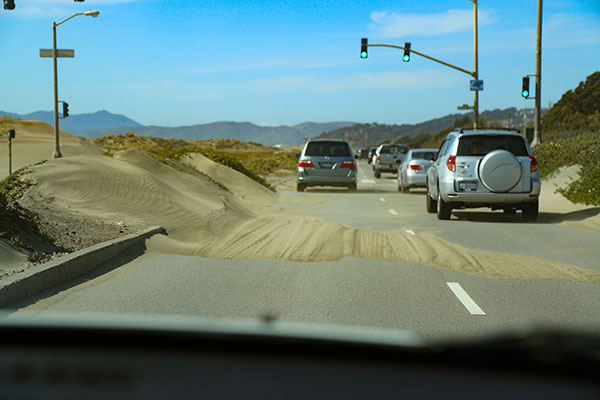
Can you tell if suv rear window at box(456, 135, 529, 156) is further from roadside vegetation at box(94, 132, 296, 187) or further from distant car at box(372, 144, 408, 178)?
distant car at box(372, 144, 408, 178)

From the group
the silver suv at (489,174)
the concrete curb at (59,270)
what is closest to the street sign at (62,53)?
the silver suv at (489,174)

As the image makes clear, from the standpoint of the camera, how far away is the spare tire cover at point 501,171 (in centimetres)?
1658

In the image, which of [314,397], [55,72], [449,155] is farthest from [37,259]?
[55,72]

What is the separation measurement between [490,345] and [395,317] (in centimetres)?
536

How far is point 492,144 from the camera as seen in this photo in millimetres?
17656

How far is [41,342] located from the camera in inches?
85.7

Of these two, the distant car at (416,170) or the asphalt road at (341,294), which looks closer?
the asphalt road at (341,294)

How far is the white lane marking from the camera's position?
25.1 feet

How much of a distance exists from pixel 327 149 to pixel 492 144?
1305 centimetres

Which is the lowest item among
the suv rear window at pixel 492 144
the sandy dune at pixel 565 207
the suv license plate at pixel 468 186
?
the sandy dune at pixel 565 207

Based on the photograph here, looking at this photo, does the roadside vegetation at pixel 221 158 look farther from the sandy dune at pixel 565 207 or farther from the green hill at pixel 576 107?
the green hill at pixel 576 107

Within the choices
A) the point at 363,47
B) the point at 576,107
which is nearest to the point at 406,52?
the point at 363,47

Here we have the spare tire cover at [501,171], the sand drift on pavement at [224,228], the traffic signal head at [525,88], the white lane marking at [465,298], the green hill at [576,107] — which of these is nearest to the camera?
the white lane marking at [465,298]

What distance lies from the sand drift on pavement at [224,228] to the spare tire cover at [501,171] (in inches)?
123
